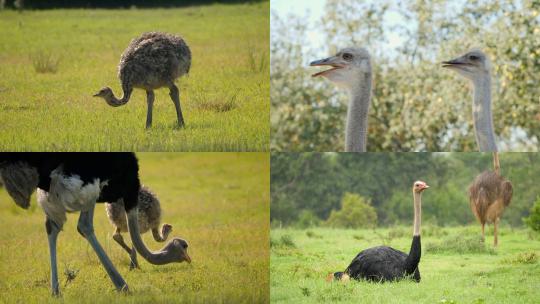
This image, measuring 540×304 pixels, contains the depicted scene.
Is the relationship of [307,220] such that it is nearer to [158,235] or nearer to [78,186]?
[158,235]

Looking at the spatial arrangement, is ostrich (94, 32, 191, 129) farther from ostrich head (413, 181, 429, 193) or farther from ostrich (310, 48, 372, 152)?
ostrich head (413, 181, 429, 193)

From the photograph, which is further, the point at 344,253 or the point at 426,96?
the point at 426,96

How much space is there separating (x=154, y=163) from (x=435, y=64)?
5.26 meters

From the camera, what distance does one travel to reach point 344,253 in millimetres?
6930

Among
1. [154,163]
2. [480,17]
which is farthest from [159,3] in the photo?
[480,17]

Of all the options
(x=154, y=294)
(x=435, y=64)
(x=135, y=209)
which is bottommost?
(x=154, y=294)

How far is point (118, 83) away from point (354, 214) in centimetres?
199

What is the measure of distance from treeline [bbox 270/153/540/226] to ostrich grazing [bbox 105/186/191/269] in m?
0.81

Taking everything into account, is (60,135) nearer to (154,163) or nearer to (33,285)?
(33,285)

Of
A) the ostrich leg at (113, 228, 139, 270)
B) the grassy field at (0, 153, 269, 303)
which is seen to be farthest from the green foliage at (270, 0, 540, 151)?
the ostrich leg at (113, 228, 139, 270)

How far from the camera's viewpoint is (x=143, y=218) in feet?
22.7

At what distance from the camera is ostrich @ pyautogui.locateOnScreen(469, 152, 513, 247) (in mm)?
7172

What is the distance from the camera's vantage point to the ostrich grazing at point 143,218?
6.91 m

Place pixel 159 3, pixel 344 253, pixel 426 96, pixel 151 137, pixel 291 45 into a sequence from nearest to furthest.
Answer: pixel 344 253, pixel 151 137, pixel 159 3, pixel 426 96, pixel 291 45
